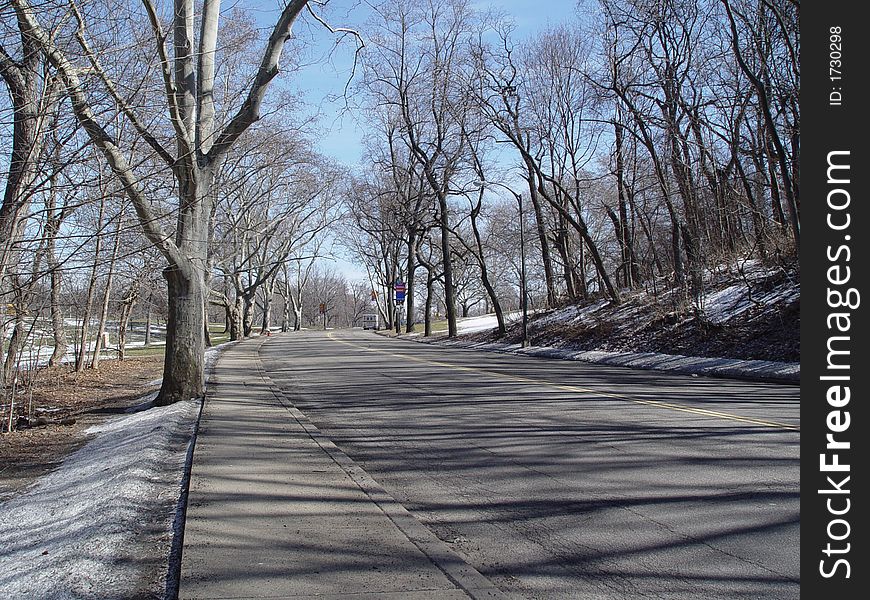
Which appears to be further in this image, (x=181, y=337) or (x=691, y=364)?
(x=691, y=364)

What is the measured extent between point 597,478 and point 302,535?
2894 millimetres

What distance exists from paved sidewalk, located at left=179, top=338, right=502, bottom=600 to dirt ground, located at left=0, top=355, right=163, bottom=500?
224 centimetres

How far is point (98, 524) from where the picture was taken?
17.9 ft

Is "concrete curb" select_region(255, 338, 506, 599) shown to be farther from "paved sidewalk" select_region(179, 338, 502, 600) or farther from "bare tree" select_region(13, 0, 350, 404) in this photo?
"bare tree" select_region(13, 0, 350, 404)

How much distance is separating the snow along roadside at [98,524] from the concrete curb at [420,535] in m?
1.61

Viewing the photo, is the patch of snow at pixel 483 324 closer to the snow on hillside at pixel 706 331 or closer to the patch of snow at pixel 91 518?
the snow on hillside at pixel 706 331

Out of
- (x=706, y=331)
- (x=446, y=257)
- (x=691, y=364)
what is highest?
(x=446, y=257)

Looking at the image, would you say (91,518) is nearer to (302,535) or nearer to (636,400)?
(302,535)

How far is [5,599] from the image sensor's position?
4117 millimetres

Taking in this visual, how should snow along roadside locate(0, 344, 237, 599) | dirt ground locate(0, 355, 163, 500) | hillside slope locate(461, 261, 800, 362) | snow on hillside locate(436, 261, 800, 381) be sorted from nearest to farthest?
snow along roadside locate(0, 344, 237, 599)
dirt ground locate(0, 355, 163, 500)
snow on hillside locate(436, 261, 800, 381)
hillside slope locate(461, 261, 800, 362)

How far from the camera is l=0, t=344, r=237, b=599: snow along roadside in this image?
4344 millimetres

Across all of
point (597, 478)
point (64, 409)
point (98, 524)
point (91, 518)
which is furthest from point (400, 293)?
point (98, 524)

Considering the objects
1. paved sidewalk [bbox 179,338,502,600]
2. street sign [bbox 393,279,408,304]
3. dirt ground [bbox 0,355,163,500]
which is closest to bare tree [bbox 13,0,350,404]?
dirt ground [bbox 0,355,163,500]

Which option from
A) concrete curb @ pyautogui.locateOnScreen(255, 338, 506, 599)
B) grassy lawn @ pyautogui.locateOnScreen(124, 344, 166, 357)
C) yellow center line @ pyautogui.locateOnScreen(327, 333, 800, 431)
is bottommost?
grassy lawn @ pyautogui.locateOnScreen(124, 344, 166, 357)
